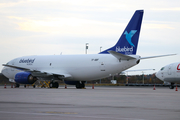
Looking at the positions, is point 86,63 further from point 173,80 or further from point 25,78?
point 173,80

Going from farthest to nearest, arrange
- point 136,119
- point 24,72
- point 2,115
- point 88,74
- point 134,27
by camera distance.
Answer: point 24,72 < point 88,74 < point 134,27 < point 2,115 < point 136,119

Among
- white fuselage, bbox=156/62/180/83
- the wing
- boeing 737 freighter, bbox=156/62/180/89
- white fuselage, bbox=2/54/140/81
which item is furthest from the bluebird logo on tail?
white fuselage, bbox=156/62/180/83

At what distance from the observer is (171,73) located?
42562mm

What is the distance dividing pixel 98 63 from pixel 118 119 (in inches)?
1040

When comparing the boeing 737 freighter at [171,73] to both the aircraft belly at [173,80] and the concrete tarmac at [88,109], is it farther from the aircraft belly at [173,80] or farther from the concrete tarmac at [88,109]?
the concrete tarmac at [88,109]

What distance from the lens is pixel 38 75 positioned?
3806cm

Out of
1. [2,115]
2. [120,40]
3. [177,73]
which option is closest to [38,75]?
[120,40]

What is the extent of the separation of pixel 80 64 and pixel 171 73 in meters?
12.5

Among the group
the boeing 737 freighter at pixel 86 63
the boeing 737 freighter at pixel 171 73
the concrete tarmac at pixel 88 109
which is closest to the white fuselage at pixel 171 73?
the boeing 737 freighter at pixel 171 73

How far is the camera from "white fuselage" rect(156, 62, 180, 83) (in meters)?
41.8

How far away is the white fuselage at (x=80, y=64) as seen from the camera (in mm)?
34406

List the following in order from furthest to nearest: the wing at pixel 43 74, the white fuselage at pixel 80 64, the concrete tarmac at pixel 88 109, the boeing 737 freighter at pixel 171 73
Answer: the boeing 737 freighter at pixel 171 73 < the wing at pixel 43 74 < the white fuselage at pixel 80 64 < the concrete tarmac at pixel 88 109

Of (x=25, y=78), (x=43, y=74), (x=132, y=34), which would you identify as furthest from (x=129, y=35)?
(x=25, y=78)

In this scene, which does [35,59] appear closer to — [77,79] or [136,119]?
[77,79]
